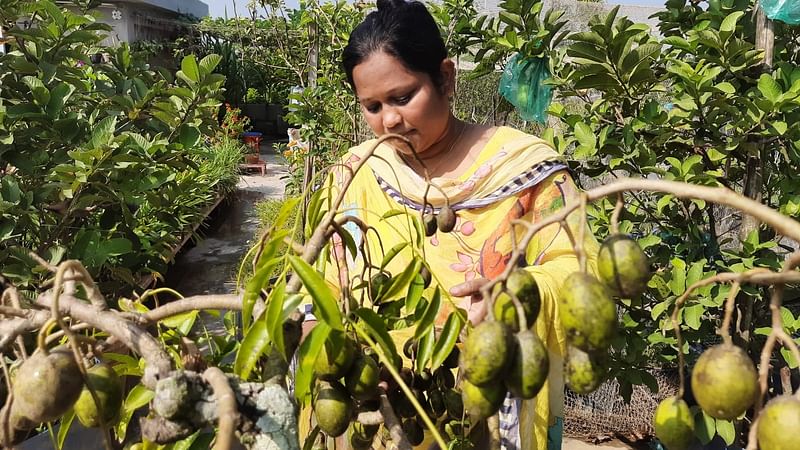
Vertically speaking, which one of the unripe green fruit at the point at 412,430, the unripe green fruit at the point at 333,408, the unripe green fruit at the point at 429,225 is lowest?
the unripe green fruit at the point at 412,430

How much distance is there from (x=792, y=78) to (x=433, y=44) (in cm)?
96

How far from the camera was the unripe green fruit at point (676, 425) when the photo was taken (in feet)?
2.06

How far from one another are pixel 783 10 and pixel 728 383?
145cm

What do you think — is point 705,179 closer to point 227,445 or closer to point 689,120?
point 689,120

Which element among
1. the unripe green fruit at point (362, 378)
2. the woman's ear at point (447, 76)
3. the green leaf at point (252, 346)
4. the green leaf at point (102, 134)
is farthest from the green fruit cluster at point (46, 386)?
the green leaf at point (102, 134)

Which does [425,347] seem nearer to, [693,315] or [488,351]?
[488,351]

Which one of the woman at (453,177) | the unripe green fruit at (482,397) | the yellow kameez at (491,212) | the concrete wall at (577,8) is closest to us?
the unripe green fruit at (482,397)

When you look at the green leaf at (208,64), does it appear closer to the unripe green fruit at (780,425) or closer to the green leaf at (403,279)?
the green leaf at (403,279)

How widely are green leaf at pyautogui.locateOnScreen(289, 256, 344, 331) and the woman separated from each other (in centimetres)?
70

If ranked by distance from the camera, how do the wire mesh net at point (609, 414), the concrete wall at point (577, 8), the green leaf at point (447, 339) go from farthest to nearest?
the concrete wall at point (577, 8)
the wire mesh net at point (609, 414)
the green leaf at point (447, 339)

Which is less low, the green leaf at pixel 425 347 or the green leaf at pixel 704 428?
the green leaf at pixel 425 347

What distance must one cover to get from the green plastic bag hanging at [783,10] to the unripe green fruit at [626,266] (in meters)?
1.40

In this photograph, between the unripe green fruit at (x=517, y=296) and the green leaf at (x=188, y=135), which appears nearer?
the unripe green fruit at (x=517, y=296)

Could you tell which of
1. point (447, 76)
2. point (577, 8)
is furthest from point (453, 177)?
point (577, 8)
